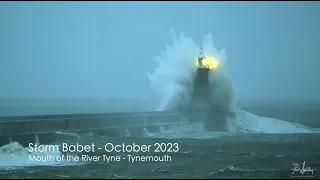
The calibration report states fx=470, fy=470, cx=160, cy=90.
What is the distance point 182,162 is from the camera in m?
21.1

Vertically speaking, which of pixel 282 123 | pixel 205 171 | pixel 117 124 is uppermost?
pixel 282 123

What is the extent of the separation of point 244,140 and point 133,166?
12.7m

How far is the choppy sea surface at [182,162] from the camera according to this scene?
60.0 ft

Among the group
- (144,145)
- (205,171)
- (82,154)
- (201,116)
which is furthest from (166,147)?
(201,116)

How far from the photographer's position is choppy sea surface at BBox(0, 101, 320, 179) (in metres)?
18.3

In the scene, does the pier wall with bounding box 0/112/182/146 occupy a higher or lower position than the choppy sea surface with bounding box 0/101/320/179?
higher

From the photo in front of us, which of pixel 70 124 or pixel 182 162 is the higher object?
pixel 70 124

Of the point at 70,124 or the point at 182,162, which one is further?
the point at 70,124

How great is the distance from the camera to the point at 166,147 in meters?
26.5

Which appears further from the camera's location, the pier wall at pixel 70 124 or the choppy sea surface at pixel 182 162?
the pier wall at pixel 70 124

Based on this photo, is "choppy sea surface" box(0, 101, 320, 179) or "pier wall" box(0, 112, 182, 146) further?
"pier wall" box(0, 112, 182, 146)

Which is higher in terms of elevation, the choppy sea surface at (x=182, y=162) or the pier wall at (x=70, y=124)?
the pier wall at (x=70, y=124)

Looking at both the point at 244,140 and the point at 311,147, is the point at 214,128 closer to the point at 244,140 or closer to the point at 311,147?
the point at 244,140

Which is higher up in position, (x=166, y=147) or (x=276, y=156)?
(x=166, y=147)
